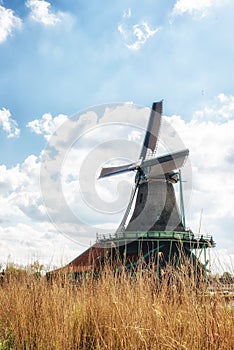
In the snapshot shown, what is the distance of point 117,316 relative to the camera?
377 centimetres

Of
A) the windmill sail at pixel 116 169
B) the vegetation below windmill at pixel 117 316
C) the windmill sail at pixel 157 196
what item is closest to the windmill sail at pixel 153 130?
the windmill sail at pixel 116 169

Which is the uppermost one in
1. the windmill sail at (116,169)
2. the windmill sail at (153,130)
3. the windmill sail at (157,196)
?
the windmill sail at (153,130)

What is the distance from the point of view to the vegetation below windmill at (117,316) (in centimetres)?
282

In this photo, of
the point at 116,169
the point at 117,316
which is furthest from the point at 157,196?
the point at 117,316

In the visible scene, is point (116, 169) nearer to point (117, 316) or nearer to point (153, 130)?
point (153, 130)

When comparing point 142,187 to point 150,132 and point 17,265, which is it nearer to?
point 150,132

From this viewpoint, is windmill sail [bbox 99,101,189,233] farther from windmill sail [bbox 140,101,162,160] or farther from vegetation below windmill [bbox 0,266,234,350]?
vegetation below windmill [bbox 0,266,234,350]

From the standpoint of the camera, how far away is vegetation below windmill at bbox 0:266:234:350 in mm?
2818

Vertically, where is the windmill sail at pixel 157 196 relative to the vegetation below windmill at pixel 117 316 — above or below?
above

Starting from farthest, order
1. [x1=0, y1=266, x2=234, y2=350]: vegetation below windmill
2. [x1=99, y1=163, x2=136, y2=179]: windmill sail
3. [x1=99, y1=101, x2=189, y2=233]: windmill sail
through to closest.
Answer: [x1=99, y1=163, x2=136, y2=179]: windmill sail, [x1=99, y1=101, x2=189, y2=233]: windmill sail, [x1=0, y1=266, x2=234, y2=350]: vegetation below windmill

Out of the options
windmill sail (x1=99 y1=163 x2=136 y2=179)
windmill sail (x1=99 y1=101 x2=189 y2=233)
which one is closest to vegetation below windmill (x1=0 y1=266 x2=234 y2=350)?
windmill sail (x1=99 y1=101 x2=189 y2=233)

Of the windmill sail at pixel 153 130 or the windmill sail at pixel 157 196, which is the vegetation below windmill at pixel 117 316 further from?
the windmill sail at pixel 153 130

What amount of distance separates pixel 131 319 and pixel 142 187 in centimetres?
2192

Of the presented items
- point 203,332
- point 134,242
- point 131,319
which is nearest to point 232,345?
point 203,332
